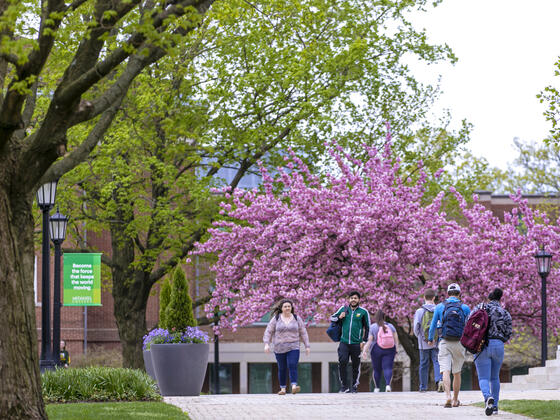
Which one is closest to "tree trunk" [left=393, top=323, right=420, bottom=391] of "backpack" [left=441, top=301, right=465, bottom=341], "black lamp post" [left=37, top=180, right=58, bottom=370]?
"black lamp post" [left=37, top=180, right=58, bottom=370]

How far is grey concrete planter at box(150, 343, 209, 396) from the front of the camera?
775 inches

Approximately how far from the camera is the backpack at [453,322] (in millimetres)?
15789

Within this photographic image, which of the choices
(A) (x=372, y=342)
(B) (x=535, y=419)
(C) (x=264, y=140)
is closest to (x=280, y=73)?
(C) (x=264, y=140)

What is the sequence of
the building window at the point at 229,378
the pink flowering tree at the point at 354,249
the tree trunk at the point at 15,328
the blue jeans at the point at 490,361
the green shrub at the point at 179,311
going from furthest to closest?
the building window at the point at 229,378
the pink flowering tree at the point at 354,249
the green shrub at the point at 179,311
the blue jeans at the point at 490,361
the tree trunk at the point at 15,328

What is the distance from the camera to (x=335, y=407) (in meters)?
16.1

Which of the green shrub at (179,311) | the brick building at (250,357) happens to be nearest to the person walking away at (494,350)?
the green shrub at (179,311)

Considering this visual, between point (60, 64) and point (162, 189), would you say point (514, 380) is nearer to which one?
point (162, 189)

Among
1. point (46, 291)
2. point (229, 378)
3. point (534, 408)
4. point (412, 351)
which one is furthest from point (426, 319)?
point (229, 378)

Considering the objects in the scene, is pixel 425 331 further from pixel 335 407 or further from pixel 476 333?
pixel 476 333

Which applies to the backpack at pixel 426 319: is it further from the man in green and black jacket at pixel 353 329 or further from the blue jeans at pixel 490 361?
the blue jeans at pixel 490 361

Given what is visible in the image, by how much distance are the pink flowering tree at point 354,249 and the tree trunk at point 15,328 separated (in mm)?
16174

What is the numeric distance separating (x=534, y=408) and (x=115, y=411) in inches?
231

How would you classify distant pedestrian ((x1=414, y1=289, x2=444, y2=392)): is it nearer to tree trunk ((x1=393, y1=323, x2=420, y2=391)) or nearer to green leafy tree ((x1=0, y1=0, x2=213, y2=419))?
green leafy tree ((x1=0, y1=0, x2=213, y2=419))

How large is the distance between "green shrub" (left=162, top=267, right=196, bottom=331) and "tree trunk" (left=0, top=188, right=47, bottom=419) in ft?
27.5
